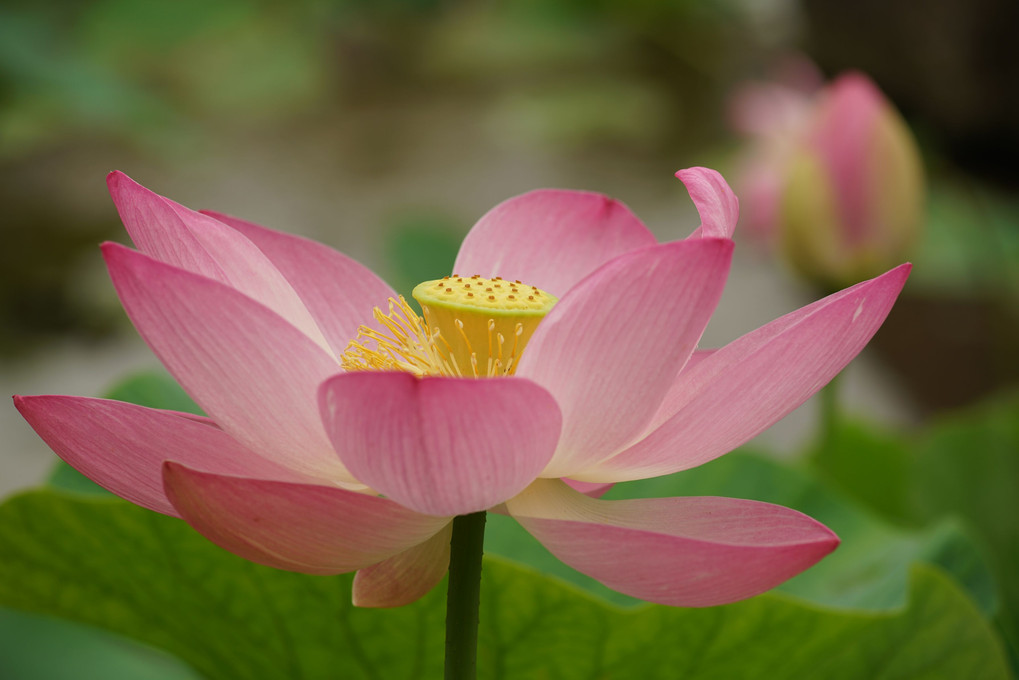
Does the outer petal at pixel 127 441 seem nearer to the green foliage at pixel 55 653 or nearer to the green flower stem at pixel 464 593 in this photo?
the green flower stem at pixel 464 593

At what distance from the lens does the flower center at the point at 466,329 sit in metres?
0.33

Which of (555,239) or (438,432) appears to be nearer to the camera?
(438,432)

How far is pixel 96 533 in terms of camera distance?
0.42 meters

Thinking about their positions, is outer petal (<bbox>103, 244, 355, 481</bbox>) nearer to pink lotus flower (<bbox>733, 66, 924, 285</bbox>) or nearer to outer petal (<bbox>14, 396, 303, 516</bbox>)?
outer petal (<bbox>14, 396, 303, 516</bbox>)

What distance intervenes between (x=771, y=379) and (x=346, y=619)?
209 mm

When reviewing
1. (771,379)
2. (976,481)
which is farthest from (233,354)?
(976,481)

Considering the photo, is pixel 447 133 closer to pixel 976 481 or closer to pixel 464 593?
pixel 976 481

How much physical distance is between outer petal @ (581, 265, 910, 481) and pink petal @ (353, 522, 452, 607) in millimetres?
68

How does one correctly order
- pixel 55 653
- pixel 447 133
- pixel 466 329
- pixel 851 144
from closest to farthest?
pixel 466 329
pixel 55 653
pixel 851 144
pixel 447 133

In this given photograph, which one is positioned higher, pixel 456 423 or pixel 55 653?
pixel 456 423

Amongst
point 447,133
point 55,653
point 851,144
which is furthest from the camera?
point 447,133

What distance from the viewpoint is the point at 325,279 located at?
1.25ft

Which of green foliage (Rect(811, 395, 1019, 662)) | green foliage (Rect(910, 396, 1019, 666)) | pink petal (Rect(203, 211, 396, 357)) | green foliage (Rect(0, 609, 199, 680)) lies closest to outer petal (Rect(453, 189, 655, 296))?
pink petal (Rect(203, 211, 396, 357))

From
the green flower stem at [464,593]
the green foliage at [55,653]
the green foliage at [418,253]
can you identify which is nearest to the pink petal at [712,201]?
the green flower stem at [464,593]
